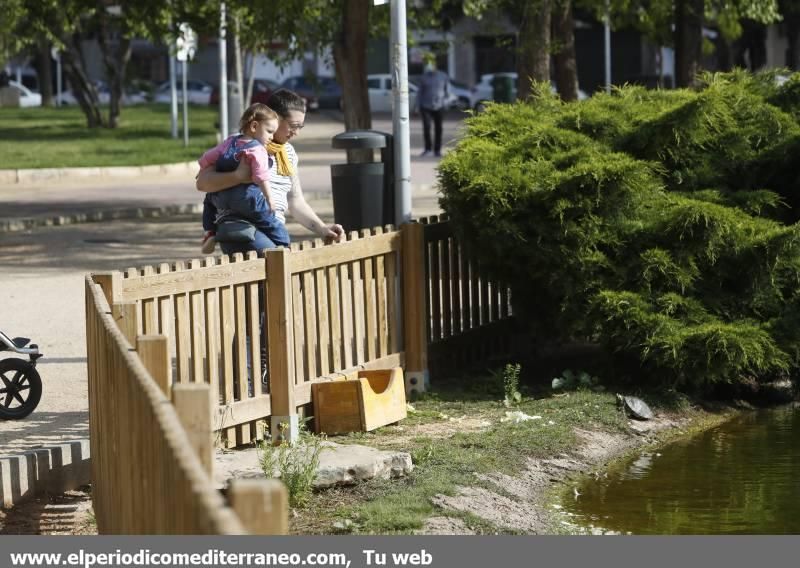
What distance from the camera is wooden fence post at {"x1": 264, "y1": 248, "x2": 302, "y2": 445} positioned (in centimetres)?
837

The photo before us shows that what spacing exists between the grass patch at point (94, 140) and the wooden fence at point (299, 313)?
63.9 feet

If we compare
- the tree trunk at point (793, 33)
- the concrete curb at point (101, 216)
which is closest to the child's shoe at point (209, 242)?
the concrete curb at point (101, 216)

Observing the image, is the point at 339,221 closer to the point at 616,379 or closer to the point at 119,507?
the point at 616,379

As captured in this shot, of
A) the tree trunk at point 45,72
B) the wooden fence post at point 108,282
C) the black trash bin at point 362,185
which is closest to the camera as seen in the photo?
the wooden fence post at point 108,282

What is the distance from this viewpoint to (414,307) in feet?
32.7

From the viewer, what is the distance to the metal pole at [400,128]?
1044 cm

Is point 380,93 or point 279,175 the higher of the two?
A: point 380,93

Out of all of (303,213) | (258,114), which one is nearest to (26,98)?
(303,213)

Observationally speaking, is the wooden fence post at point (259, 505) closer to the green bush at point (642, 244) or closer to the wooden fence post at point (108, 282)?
the wooden fence post at point (108, 282)

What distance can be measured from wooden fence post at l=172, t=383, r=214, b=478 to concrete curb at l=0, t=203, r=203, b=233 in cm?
1606

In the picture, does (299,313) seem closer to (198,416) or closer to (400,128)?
(400,128)

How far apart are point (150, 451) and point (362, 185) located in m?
6.12

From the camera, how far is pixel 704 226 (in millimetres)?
9727

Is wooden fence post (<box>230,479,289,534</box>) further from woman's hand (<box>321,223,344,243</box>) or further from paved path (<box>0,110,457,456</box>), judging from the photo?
woman's hand (<box>321,223,344,243</box>)
